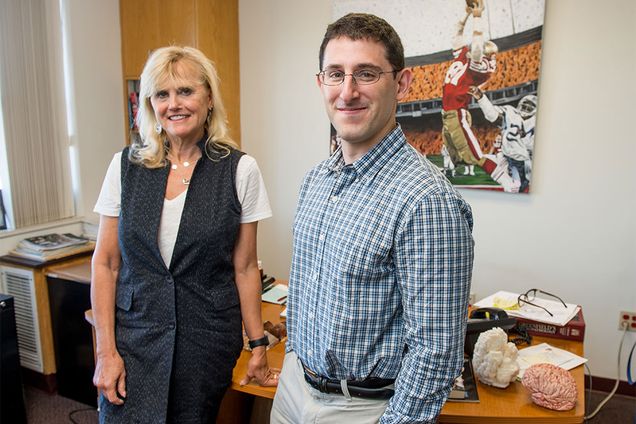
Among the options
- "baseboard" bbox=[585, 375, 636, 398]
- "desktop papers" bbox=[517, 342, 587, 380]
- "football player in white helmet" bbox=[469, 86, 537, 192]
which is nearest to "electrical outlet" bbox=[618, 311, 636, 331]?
"baseboard" bbox=[585, 375, 636, 398]

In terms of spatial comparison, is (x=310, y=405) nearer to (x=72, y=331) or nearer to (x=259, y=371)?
(x=259, y=371)

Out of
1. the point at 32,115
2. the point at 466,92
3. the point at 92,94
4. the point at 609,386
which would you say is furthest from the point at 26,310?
the point at 609,386

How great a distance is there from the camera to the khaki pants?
1.10m

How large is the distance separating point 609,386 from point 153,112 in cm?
286

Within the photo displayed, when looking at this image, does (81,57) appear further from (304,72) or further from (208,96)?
(208,96)

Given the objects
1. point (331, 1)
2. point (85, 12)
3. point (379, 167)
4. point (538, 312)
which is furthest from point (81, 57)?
point (538, 312)

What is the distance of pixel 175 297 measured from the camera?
1.39 m

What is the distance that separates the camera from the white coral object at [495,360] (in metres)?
1.46

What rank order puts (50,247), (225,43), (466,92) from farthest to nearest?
(225,43), (466,92), (50,247)

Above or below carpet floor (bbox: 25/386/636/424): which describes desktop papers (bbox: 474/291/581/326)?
above

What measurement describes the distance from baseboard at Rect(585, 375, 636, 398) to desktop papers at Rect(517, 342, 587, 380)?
1450 mm

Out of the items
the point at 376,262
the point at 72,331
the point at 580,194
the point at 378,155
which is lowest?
the point at 72,331

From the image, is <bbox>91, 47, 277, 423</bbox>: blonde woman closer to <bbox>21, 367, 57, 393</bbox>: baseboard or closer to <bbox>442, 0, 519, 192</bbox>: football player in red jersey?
<bbox>21, 367, 57, 393</bbox>: baseboard

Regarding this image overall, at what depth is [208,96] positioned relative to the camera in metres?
1.49
